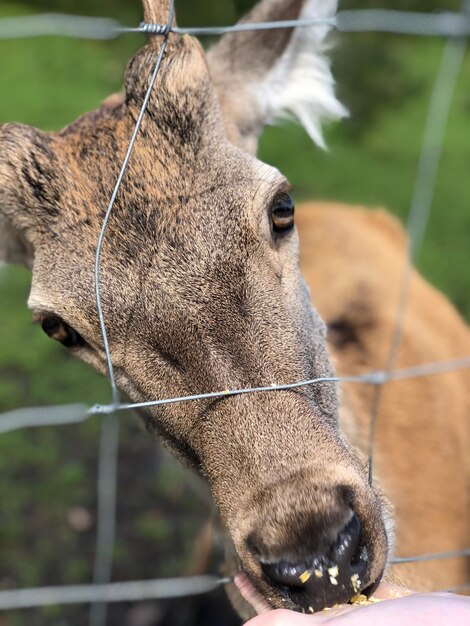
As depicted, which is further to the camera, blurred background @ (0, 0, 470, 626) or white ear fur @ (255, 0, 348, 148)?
blurred background @ (0, 0, 470, 626)

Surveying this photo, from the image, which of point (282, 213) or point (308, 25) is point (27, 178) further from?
point (308, 25)

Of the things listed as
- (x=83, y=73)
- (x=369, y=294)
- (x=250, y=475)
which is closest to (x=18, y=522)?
(x=369, y=294)

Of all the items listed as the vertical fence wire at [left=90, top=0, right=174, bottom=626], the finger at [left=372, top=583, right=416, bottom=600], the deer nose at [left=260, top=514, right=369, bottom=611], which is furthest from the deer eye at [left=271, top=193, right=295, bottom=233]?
the vertical fence wire at [left=90, top=0, right=174, bottom=626]

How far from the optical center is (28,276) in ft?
20.4

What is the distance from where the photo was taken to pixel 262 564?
1606 mm

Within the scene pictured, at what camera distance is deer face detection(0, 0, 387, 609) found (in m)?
1.61

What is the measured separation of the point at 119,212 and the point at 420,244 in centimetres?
497

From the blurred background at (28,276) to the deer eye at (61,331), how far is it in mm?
846

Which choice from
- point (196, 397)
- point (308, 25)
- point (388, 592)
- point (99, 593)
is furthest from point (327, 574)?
point (99, 593)

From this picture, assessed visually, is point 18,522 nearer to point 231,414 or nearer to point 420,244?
point 231,414

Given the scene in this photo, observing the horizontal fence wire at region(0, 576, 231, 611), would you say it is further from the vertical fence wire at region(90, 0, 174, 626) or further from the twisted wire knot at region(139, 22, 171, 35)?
the twisted wire knot at region(139, 22, 171, 35)

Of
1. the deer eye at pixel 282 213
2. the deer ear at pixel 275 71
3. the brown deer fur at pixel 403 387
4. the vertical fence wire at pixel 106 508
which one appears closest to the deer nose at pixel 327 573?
the brown deer fur at pixel 403 387

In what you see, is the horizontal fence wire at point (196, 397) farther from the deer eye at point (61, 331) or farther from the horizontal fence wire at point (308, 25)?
the horizontal fence wire at point (308, 25)

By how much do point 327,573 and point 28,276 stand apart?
16.7 feet
